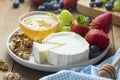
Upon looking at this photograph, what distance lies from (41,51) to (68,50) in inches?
3.1

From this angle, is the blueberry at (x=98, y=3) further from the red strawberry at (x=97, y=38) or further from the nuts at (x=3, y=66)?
the nuts at (x=3, y=66)

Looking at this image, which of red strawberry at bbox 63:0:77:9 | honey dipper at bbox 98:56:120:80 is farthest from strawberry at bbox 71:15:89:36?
red strawberry at bbox 63:0:77:9

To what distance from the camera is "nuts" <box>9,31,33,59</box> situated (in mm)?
1038

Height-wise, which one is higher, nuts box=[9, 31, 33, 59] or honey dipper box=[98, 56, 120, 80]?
honey dipper box=[98, 56, 120, 80]

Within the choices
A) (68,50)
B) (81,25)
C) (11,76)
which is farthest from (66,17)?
(11,76)

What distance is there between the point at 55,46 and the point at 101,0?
0.45 meters

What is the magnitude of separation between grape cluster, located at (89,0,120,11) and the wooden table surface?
0.25ft

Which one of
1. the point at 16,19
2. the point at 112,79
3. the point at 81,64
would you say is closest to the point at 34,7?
the point at 16,19

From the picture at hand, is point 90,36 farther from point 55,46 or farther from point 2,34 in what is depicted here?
point 2,34

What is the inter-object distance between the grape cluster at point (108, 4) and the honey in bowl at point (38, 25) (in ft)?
0.92

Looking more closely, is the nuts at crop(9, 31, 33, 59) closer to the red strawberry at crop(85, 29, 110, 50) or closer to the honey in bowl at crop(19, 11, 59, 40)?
the honey in bowl at crop(19, 11, 59, 40)

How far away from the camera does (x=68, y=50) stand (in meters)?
1.00

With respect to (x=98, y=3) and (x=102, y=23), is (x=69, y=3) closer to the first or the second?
(x=98, y=3)

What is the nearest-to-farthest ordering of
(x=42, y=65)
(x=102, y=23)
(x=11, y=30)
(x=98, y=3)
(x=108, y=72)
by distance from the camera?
(x=108, y=72)
(x=42, y=65)
(x=102, y=23)
(x=11, y=30)
(x=98, y=3)
